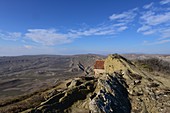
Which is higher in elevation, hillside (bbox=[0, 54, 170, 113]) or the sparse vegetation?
the sparse vegetation

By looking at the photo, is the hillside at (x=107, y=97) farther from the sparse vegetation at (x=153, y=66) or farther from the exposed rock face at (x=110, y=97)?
the sparse vegetation at (x=153, y=66)

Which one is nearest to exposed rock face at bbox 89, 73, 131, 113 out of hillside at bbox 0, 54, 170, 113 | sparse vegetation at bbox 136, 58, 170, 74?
hillside at bbox 0, 54, 170, 113

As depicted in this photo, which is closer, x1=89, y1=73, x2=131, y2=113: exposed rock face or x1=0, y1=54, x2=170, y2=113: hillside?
x1=0, y1=54, x2=170, y2=113: hillside

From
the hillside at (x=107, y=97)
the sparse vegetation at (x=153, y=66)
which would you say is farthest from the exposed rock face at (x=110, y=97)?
the sparse vegetation at (x=153, y=66)

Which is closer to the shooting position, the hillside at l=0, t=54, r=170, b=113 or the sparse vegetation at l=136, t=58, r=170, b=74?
the hillside at l=0, t=54, r=170, b=113

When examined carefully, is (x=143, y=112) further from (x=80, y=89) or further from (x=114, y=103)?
(x=80, y=89)

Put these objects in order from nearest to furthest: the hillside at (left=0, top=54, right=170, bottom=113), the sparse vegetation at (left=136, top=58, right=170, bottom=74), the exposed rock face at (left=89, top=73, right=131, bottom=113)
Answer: the hillside at (left=0, top=54, right=170, bottom=113)
the exposed rock face at (left=89, top=73, right=131, bottom=113)
the sparse vegetation at (left=136, top=58, right=170, bottom=74)

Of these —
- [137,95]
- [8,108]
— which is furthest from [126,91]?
[8,108]

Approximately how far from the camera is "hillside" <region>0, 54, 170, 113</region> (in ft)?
77.7

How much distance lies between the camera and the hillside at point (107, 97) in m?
23.7

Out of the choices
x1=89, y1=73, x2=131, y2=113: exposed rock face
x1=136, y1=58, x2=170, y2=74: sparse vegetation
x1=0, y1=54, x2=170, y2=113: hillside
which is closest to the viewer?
x1=0, y1=54, x2=170, y2=113: hillside

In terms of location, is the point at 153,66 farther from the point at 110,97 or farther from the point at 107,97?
the point at 107,97

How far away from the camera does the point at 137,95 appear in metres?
29.9

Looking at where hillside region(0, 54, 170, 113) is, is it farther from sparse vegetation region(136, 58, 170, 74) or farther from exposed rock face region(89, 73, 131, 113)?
sparse vegetation region(136, 58, 170, 74)
